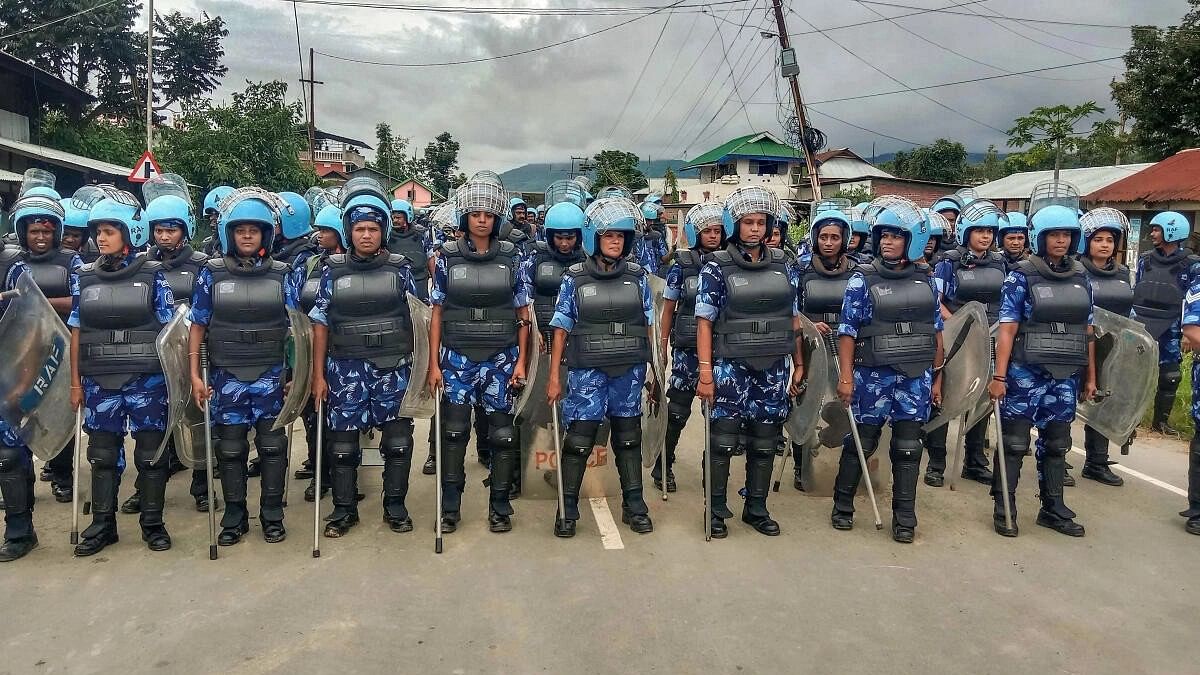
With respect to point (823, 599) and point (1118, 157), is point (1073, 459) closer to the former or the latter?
point (823, 599)

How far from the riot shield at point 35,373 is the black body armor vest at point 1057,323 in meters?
5.94

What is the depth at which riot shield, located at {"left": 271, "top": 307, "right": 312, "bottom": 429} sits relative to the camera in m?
4.84

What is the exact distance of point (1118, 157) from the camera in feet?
99.9

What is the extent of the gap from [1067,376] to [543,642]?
3.73 meters

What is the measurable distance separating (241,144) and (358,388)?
16270 millimetres

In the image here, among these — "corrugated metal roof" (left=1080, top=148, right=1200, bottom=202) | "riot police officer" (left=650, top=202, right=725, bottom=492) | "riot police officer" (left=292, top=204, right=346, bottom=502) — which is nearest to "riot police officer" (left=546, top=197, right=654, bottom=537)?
Result: "riot police officer" (left=650, top=202, right=725, bottom=492)

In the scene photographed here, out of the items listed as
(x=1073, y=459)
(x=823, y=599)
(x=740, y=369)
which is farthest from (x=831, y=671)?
(x=1073, y=459)

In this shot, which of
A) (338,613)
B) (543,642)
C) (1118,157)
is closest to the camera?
(543,642)

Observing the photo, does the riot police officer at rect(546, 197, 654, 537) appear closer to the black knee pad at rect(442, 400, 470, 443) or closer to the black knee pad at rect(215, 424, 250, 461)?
the black knee pad at rect(442, 400, 470, 443)

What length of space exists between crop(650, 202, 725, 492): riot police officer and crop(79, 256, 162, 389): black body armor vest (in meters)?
3.35

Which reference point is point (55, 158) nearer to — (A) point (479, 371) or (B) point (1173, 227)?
(A) point (479, 371)

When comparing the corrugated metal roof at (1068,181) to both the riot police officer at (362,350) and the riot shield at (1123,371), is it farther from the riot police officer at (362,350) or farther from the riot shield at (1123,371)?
the riot police officer at (362,350)

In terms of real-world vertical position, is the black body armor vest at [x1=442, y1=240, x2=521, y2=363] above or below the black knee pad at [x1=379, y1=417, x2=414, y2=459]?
above

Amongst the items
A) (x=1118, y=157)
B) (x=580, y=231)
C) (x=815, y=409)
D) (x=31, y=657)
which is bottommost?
(x=31, y=657)
